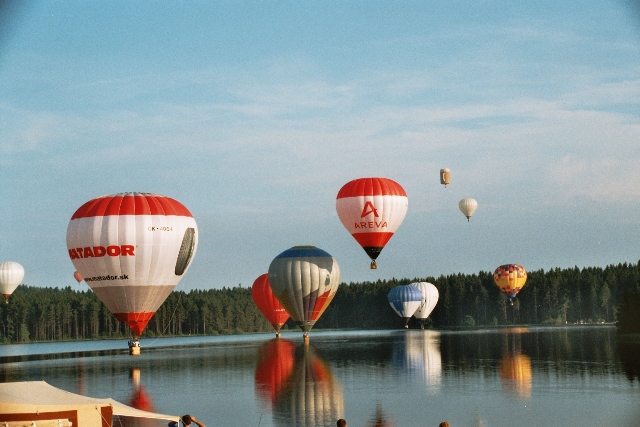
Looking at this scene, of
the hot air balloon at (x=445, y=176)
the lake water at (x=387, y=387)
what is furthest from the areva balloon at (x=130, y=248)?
the hot air balloon at (x=445, y=176)

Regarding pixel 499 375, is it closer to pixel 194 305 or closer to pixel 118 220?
pixel 118 220

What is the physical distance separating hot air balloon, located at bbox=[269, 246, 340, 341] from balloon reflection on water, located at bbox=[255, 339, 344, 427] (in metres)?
13.9

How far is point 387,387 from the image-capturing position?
4397 cm

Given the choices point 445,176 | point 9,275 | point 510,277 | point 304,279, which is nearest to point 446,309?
point 510,277

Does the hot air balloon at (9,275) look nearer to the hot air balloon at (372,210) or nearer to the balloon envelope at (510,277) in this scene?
the hot air balloon at (372,210)

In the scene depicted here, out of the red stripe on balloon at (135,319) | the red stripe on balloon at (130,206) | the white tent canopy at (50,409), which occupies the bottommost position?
the white tent canopy at (50,409)

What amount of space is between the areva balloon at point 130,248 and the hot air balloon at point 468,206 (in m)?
52.4

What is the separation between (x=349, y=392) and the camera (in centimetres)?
4125

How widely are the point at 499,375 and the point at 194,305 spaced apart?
477 ft

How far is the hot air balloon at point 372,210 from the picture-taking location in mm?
69438

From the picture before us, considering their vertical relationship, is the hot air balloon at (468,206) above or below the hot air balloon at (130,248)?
above

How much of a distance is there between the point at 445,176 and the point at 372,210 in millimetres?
16247

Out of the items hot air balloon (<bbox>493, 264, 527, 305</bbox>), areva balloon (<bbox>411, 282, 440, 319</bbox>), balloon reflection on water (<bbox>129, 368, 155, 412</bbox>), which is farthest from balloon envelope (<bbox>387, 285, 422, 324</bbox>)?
balloon reflection on water (<bbox>129, 368, 155, 412</bbox>)

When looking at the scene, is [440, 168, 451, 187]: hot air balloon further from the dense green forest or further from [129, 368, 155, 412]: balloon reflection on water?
the dense green forest
